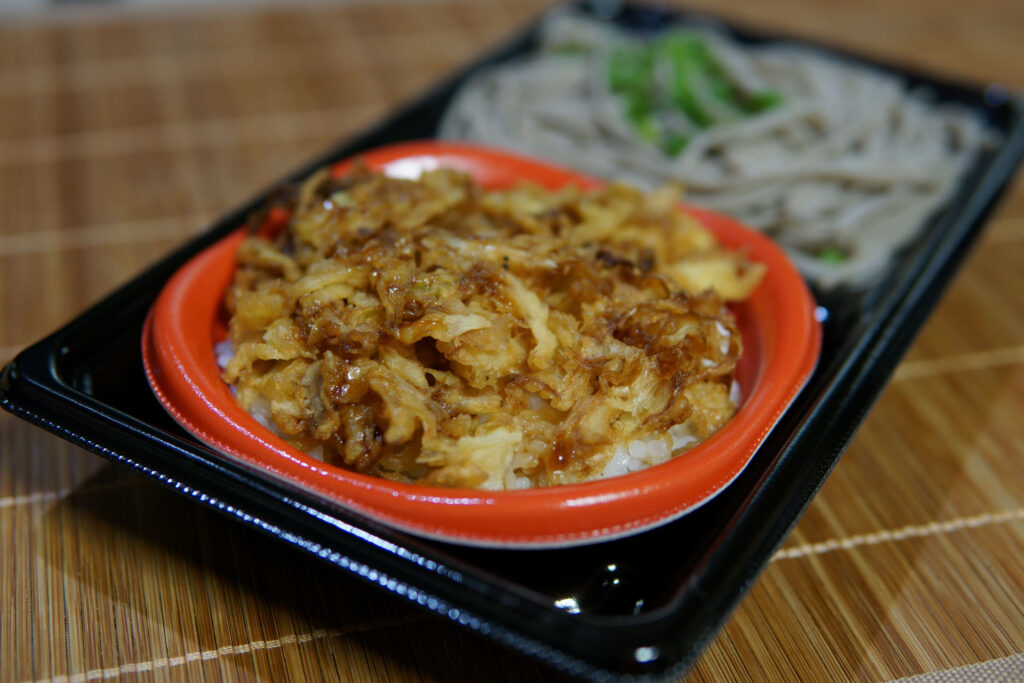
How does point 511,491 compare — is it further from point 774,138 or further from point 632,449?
point 774,138

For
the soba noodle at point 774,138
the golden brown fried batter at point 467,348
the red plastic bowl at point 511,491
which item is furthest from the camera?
the soba noodle at point 774,138

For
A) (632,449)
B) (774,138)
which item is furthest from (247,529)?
(774,138)

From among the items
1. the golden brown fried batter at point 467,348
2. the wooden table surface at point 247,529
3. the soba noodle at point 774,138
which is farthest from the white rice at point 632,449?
the soba noodle at point 774,138

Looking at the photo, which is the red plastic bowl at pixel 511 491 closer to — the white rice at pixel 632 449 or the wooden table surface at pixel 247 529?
the white rice at pixel 632 449

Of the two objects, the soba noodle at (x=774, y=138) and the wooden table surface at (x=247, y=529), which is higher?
the soba noodle at (x=774, y=138)

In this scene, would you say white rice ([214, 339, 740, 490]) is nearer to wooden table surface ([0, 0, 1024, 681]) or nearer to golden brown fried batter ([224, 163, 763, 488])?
golden brown fried batter ([224, 163, 763, 488])

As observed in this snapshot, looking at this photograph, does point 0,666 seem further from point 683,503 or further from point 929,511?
point 929,511
